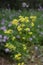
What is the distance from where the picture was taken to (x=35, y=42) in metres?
5.66

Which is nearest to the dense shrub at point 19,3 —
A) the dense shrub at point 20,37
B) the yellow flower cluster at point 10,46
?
the dense shrub at point 20,37

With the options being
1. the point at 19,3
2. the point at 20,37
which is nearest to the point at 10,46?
the point at 20,37

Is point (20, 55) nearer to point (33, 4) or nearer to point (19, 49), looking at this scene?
point (19, 49)

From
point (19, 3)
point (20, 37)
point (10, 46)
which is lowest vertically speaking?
point (10, 46)

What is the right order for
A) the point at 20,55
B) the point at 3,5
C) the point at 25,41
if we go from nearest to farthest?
the point at 20,55
the point at 25,41
the point at 3,5

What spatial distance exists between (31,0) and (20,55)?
14.0ft

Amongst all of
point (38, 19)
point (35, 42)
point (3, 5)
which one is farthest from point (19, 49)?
point (3, 5)

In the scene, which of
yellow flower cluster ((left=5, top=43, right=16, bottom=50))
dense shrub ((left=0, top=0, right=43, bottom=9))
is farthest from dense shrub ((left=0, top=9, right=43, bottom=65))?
dense shrub ((left=0, top=0, right=43, bottom=9))

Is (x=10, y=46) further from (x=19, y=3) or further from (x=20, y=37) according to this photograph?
(x=19, y=3)

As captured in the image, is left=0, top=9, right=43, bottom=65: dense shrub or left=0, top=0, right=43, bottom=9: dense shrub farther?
left=0, top=0, right=43, bottom=9: dense shrub

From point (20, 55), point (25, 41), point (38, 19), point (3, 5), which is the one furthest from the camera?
point (3, 5)

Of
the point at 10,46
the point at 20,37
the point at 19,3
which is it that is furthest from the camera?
the point at 19,3

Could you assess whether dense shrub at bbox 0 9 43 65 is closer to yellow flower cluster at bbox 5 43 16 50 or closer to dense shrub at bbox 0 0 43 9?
yellow flower cluster at bbox 5 43 16 50

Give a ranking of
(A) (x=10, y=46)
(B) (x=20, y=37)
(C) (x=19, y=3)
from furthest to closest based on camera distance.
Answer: (C) (x=19, y=3)
(B) (x=20, y=37)
(A) (x=10, y=46)
